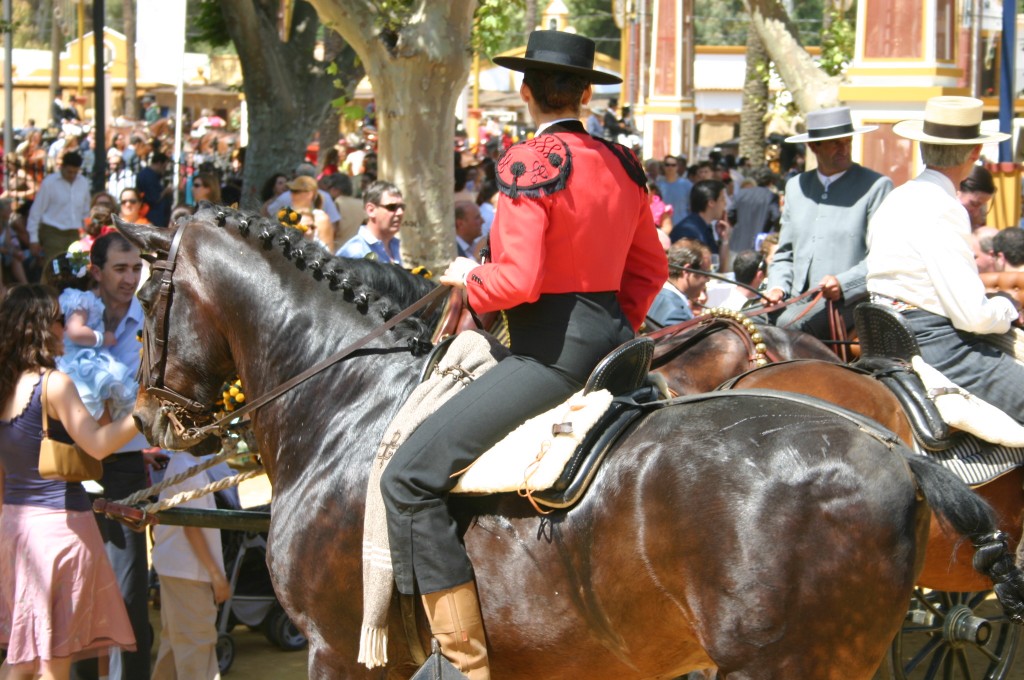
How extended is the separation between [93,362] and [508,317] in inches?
107

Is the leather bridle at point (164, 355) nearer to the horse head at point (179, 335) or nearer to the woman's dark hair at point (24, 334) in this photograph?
the horse head at point (179, 335)

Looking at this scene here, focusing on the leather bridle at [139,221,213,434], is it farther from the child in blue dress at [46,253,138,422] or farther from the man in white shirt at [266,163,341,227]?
the man in white shirt at [266,163,341,227]

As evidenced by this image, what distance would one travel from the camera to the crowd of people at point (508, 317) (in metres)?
3.93

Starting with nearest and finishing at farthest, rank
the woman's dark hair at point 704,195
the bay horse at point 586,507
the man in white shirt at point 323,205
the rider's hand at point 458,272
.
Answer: the bay horse at point 586,507, the rider's hand at point 458,272, the man in white shirt at point 323,205, the woman's dark hair at point 704,195

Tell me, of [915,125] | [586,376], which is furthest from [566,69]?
[915,125]

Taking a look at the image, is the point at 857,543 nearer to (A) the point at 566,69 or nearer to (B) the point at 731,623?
(B) the point at 731,623

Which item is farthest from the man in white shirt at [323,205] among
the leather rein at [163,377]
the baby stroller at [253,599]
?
the leather rein at [163,377]

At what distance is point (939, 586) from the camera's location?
5.30 meters

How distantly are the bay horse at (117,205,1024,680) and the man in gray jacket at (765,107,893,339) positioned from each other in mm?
3605

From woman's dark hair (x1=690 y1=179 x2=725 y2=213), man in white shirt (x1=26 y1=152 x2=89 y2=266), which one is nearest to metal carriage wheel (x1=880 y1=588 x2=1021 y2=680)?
woman's dark hair (x1=690 y1=179 x2=725 y2=213)

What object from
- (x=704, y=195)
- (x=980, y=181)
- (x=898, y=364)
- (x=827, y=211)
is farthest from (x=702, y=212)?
(x=898, y=364)

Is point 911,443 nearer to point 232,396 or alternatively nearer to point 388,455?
point 388,455

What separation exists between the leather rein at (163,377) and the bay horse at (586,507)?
0.01 meters

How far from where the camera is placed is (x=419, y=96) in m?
10.4
